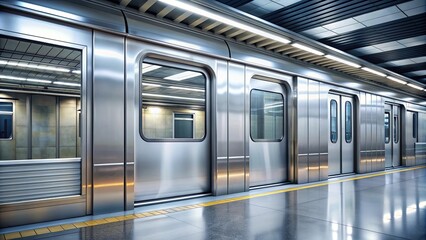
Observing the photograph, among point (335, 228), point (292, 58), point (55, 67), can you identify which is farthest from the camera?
point (292, 58)

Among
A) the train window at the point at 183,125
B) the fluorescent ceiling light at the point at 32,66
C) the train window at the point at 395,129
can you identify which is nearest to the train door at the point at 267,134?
the train window at the point at 183,125

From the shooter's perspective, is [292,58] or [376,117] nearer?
[292,58]

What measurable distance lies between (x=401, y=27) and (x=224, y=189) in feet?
16.5

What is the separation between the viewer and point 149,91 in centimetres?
536

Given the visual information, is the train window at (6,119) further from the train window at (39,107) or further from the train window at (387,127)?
the train window at (387,127)

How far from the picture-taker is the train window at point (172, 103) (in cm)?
532

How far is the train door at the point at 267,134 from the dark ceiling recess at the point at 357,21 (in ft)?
5.14

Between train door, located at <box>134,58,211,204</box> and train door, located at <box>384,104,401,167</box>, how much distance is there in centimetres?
935

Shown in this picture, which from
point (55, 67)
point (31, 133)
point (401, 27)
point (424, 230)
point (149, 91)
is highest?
point (401, 27)

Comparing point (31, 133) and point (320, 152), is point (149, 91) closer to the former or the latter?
point (31, 133)

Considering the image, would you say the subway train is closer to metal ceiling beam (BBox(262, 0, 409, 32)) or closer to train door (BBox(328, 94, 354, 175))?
train door (BBox(328, 94, 354, 175))

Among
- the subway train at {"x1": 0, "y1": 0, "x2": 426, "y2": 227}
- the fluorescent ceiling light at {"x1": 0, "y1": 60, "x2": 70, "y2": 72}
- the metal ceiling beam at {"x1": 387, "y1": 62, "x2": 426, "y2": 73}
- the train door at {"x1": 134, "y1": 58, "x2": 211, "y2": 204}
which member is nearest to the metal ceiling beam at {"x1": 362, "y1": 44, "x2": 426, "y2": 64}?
the subway train at {"x1": 0, "y1": 0, "x2": 426, "y2": 227}

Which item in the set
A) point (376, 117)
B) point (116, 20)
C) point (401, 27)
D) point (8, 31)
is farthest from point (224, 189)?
point (376, 117)

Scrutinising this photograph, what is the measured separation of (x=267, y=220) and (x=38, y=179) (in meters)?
3.14
